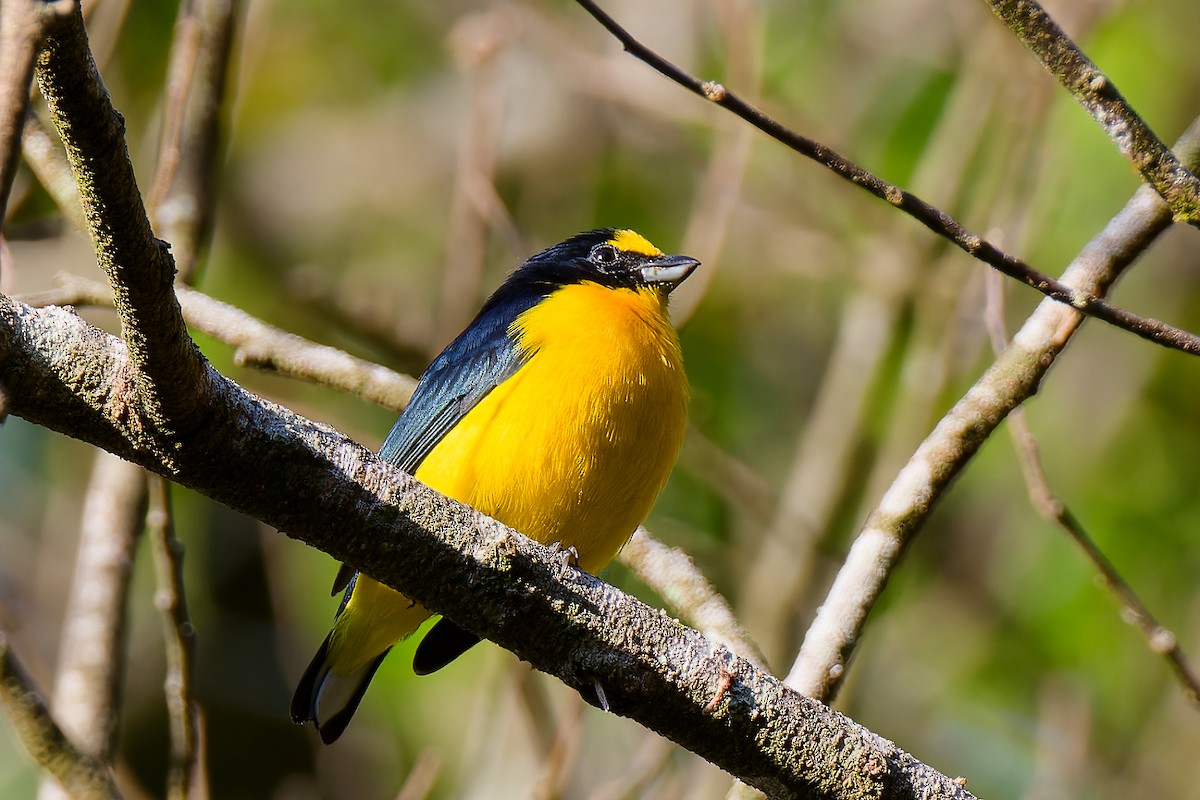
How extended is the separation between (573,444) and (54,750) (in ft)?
5.12

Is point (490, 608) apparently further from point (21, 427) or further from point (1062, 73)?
point (21, 427)

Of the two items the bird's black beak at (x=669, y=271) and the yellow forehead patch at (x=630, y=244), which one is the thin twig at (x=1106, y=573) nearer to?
the bird's black beak at (x=669, y=271)

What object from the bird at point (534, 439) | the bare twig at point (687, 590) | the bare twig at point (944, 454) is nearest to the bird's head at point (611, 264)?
the bird at point (534, 439)

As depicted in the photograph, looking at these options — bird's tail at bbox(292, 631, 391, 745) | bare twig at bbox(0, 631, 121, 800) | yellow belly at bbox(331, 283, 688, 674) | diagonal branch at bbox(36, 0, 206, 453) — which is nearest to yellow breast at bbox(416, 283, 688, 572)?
yellow belly at bbox(331, 283, 688, 674)

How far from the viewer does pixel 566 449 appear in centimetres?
372

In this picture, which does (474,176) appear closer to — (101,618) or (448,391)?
(448,391)

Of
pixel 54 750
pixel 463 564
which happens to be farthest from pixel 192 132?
pixel 463 564

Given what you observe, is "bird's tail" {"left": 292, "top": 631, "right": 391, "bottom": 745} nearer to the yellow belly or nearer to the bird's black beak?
the yellow belly

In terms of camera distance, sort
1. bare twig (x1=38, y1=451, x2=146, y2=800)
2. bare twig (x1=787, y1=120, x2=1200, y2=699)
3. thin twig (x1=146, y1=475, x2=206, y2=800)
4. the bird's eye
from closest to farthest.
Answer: bare twig (x1=787, y1=120, x2=1200, y2=699) < thin twig (x1=146, y1=475, x2=206, y2=800) < bare twig (x1=38, y1=451, x2=146, y2=800) < the bird's eye

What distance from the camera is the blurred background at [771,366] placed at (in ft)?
19.2

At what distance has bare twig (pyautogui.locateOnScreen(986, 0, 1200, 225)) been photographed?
7.22ft

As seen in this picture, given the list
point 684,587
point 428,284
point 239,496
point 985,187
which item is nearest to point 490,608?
point 239,496

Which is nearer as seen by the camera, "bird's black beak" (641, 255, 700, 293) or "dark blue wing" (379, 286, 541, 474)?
"dark blue wing" (379, 286, 541, 474)

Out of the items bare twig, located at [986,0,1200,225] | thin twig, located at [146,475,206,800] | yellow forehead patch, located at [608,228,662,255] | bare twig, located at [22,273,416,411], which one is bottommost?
thin twig, located at [146,475,206,800]
